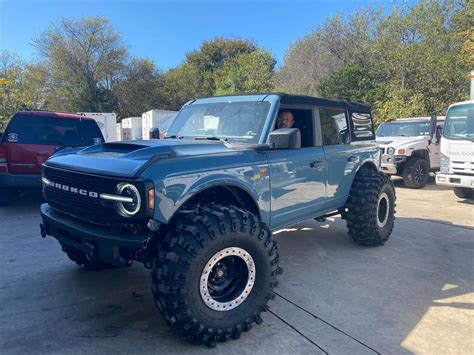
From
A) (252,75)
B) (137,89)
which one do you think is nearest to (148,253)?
(252,75)

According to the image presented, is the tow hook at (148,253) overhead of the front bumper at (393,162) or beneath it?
beneath

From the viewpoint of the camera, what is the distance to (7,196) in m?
7.71

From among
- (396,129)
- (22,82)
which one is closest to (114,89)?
(22,82)

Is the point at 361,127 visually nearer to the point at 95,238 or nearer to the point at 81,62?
the point at 95,238

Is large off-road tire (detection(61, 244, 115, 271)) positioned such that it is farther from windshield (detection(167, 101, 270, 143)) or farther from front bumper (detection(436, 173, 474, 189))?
front bumper (detection(436, 173, 474, 189))

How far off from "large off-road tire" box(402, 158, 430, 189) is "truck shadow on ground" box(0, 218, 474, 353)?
6.14m

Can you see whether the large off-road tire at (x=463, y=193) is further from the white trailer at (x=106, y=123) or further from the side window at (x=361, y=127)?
the white trailer at (x=106, y=123)

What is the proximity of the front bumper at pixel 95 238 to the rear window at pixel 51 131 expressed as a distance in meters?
4.54

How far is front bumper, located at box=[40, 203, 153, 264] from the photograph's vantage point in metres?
2.83

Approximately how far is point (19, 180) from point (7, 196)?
0.87 metres

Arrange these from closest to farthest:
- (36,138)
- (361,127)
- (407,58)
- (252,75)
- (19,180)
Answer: (361,127) < (19,180) < (36,138) < (407,58) < (252,75)

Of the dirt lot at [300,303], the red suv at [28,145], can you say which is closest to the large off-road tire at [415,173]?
the dirt lot at [300,303]

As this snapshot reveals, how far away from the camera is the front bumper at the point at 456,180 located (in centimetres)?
827

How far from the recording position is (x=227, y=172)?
3.33 metres
